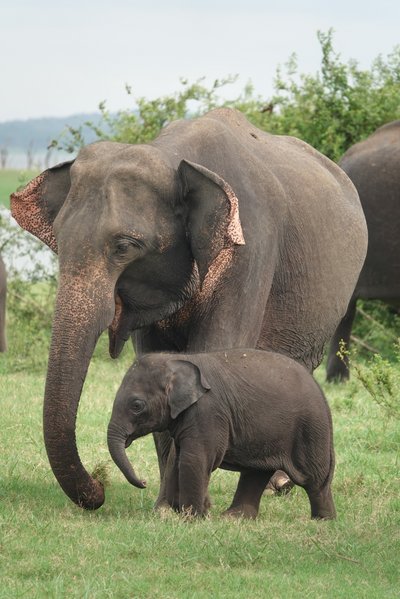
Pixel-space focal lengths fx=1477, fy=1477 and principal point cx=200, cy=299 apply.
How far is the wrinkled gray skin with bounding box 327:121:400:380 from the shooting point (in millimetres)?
12906

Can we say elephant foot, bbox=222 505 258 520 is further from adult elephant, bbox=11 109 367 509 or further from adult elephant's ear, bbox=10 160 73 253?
adult elephant's ear, bbox=10 160 73 253

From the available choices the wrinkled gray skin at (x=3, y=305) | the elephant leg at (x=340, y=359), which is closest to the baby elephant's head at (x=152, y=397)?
the elephant leg at (x=340, y=359)

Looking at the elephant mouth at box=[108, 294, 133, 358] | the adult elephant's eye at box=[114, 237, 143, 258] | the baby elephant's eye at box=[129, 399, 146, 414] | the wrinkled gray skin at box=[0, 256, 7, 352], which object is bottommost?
the wrinkled gray skin at box=[0, 256, 7, 352]

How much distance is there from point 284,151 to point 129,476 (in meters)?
2.54

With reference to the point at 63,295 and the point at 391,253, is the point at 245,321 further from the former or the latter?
the point at 391,253

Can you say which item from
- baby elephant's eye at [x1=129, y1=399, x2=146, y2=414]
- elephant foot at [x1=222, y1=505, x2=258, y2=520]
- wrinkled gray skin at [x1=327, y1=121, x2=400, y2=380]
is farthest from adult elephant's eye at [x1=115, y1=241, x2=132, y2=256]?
wrinkled gray skin at [x1=327, y1=121, x2=400, y2=380]

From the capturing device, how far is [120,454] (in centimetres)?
670

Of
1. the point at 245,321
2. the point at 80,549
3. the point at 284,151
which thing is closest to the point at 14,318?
the point at 284,151

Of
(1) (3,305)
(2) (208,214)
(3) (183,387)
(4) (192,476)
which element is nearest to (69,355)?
(3) (183,387)

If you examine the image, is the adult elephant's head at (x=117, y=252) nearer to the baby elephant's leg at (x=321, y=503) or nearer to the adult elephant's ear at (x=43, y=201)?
the adult elephant's ear at (x=43, y=201)

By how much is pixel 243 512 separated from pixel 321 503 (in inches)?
16.2

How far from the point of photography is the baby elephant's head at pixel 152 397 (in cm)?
677

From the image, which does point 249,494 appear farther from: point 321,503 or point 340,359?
point 340,359

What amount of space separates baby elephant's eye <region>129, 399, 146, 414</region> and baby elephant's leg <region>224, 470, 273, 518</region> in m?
0.70
